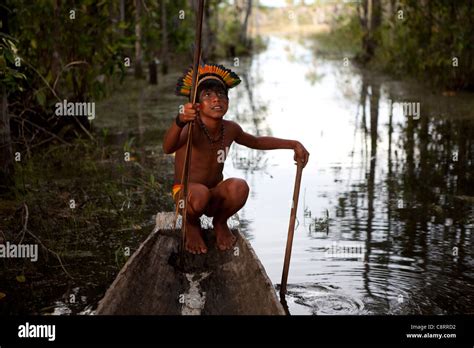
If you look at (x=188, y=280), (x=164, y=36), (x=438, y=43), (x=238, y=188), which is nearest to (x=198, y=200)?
(x=238, y=188)

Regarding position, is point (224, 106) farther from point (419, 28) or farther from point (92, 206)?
point (419, 28)

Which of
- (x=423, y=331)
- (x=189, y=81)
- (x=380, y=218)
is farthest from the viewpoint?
(x=380, y=218)

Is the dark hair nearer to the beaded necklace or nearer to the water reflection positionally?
the beaded necklace

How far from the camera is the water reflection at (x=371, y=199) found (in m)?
5.88

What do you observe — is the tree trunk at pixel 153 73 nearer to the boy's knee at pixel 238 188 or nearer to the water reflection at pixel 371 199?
the water reflection at pixel 371 199

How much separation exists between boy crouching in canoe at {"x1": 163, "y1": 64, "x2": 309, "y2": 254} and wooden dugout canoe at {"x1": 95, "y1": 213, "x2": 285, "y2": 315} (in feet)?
0.30

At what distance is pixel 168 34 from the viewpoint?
75.2ft

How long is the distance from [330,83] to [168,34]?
17.3 feet

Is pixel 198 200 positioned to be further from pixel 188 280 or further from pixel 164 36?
pixel 164 36

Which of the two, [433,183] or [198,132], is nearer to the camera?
[198,132]

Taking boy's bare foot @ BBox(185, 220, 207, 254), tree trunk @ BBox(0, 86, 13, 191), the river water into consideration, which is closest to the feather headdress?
boy's bare foot @ BBox(185, 220, 207, 254)

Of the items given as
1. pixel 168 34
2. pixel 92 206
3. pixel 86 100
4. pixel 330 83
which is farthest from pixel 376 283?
pixel 168 34

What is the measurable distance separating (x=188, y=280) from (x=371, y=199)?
10.2 feet

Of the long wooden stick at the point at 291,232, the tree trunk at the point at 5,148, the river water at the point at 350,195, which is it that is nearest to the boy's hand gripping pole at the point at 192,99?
the long wooden stick at the point at 291,232
